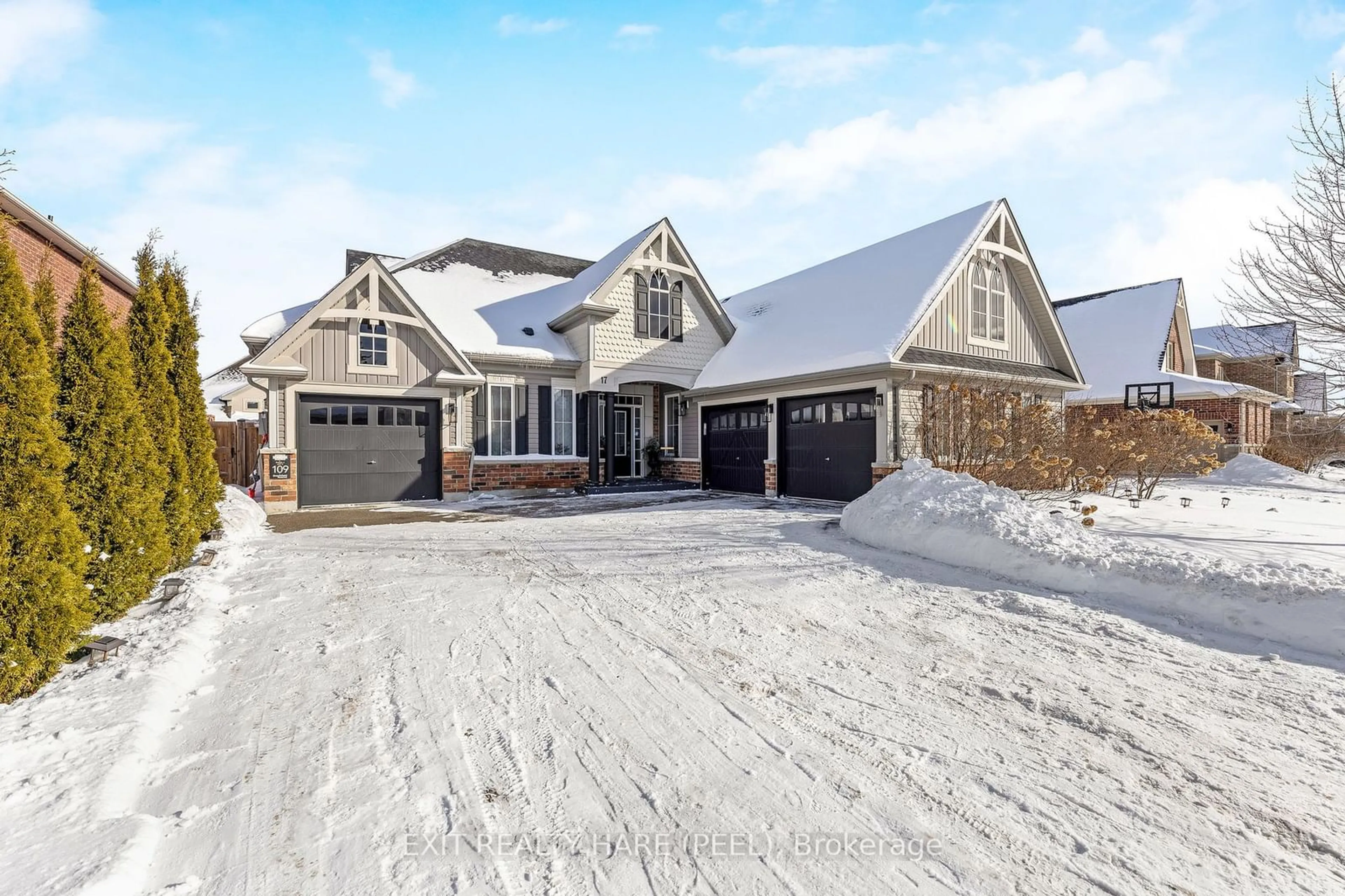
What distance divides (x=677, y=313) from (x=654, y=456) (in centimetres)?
414

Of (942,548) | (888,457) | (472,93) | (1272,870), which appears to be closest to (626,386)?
(888,457)

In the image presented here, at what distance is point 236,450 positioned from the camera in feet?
59.5

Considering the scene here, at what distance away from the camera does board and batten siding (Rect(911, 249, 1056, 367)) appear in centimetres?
1337

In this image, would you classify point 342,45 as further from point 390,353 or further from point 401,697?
point 401,697

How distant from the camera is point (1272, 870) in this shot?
229 centimetres

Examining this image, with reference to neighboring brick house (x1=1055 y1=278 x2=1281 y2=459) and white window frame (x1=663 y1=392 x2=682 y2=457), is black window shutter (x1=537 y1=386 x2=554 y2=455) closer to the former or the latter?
white window frame (x1=663 y1=392 x2=682 y2=457)

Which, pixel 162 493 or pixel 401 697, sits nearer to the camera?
pixel 401 697

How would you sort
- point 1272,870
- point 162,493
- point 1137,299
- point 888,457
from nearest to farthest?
point 1272,870, point 162,493, point 888,457, point 1137,299

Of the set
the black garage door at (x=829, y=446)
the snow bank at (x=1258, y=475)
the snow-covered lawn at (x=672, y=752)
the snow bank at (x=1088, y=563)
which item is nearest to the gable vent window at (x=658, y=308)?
the black garage door at (x=829, y=446)

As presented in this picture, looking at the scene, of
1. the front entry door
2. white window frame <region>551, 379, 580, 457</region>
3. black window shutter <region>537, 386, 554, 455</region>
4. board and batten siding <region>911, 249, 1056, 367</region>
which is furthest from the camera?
the front entry door

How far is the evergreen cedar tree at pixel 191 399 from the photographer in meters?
7.34

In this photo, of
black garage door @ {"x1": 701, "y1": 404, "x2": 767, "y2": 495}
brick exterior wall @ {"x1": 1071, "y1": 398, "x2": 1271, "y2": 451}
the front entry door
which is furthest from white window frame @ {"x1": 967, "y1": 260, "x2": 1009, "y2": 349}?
the front entry door

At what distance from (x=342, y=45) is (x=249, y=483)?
14528 millimetres

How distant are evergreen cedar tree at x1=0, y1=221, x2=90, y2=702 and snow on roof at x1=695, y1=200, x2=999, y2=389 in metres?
11.4
